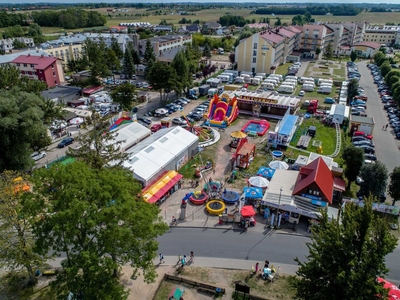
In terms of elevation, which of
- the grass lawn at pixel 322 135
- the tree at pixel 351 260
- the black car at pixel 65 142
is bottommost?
the grass lawn at pixel 322 135

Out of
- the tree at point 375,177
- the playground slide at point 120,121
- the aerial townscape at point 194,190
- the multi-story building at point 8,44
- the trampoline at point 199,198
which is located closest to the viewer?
the aerial townscape at point 194,190

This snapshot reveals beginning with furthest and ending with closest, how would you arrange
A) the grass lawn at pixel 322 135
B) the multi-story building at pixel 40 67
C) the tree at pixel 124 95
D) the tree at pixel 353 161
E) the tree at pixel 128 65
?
the tree at pixel 128 65 → the multi-story building at pixel 40 67 → the tree at pixel 124 95 → the grass lawn at pixel 322 135 → the tree at pixel 353 161

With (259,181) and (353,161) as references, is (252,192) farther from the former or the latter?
(353,161)

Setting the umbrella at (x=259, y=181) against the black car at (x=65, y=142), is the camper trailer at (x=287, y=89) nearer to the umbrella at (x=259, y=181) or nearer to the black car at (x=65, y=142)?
the umbrella at (x=259, y=181)

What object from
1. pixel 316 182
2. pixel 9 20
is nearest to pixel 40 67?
pixel 316 182

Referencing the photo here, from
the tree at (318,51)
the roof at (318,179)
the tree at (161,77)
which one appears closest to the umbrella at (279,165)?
the roof at (318,179)

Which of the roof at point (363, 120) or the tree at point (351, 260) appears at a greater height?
the tree at point (351, 260)

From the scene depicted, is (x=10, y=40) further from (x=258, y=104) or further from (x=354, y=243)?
(x=354, y=243)
